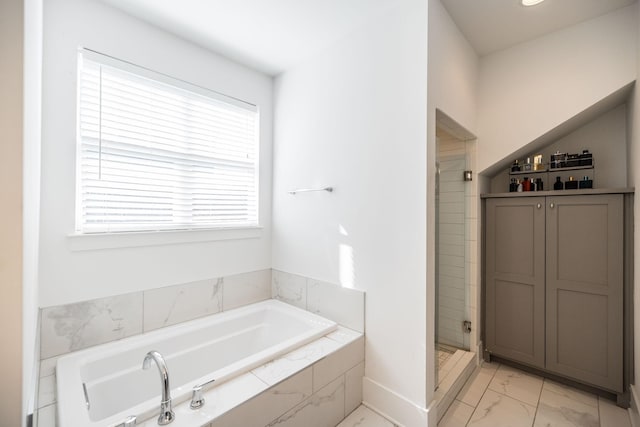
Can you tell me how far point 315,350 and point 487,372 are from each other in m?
1.55

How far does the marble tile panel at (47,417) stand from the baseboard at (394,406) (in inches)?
64.6

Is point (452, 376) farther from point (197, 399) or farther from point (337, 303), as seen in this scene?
point (197, 399)

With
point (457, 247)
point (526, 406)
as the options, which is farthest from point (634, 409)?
point (457, 247)

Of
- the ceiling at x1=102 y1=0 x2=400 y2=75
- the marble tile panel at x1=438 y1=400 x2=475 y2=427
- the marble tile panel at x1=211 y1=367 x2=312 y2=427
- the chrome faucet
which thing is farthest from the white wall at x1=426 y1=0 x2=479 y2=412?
the chrome faucet

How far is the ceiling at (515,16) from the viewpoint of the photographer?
Result: 70.9 inches

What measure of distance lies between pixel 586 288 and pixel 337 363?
1.83m

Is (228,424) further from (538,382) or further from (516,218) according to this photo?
(516,218)

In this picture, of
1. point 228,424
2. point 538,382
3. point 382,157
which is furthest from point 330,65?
point 538,382

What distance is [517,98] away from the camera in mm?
2264

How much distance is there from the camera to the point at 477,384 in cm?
219

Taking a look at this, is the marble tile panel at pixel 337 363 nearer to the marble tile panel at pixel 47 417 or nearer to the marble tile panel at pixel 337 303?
the marble tile panel at pixel 337 303

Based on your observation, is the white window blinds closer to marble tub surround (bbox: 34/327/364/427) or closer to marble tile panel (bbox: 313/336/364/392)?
marble tub surround (bbox: 34/327/364/427)

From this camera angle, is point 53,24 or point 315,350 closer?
point 53,24

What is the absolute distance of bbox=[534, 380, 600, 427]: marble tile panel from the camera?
178 cm
